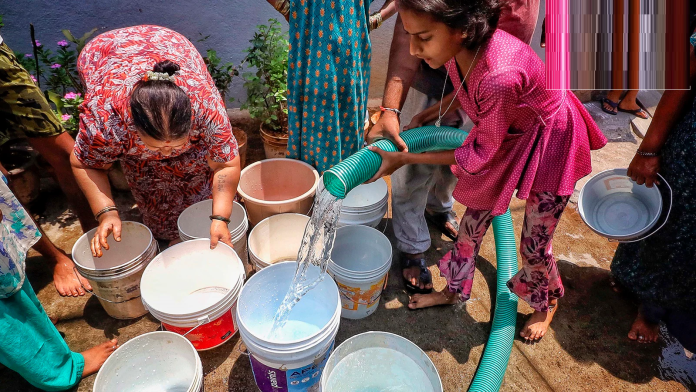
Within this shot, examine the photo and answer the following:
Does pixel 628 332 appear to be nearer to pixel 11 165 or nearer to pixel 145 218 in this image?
pixel 145 218

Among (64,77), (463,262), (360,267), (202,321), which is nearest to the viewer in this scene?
(202,321)

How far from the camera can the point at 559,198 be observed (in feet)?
6.42

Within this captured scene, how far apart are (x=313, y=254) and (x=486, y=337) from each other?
121 cm

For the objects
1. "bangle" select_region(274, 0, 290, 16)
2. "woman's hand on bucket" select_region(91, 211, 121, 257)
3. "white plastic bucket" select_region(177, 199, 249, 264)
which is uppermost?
"bangle" select_region(274, 0, 290, 16)

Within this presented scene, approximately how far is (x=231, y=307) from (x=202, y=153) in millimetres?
1005

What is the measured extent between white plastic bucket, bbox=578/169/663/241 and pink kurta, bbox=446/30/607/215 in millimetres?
565

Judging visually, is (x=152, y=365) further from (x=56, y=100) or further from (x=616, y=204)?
(x=616, y=204)

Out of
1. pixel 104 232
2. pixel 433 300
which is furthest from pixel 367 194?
pixel 104 232

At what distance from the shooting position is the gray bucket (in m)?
2.29

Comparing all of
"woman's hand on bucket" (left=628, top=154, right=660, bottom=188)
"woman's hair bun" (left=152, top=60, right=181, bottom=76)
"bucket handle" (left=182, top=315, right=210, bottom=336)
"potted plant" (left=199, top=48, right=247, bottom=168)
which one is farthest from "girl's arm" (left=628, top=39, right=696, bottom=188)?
"potted plant" (left=199, top=48, right=247, bottom=168)

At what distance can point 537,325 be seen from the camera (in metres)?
2.50

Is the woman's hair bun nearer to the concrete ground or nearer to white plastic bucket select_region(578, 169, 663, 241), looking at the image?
the concrete ground

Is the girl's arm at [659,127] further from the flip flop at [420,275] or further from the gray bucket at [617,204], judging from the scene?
the flip flop at [420,275]

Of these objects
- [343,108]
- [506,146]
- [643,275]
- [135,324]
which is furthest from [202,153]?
[643,275]
